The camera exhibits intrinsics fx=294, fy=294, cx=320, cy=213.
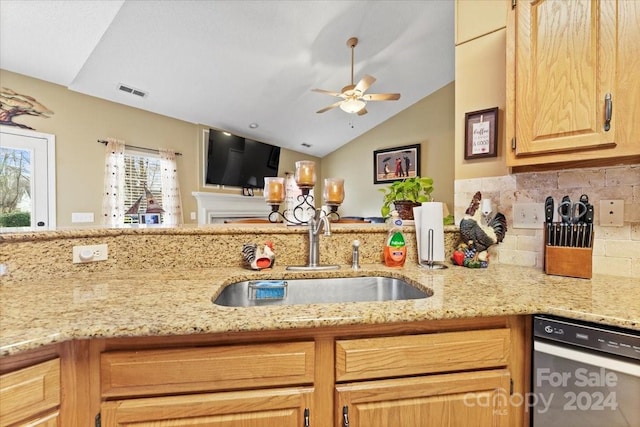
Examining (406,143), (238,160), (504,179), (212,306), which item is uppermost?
(406,143)

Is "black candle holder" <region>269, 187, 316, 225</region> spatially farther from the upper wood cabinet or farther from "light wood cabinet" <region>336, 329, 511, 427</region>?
the upper wood cabinet

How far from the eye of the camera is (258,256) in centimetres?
119

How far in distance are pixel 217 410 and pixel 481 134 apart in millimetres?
1558

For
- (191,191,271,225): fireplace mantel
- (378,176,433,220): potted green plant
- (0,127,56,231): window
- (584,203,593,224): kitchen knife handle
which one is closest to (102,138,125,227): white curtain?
(0,127,56,231): window

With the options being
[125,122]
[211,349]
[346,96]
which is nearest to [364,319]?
[211,349]

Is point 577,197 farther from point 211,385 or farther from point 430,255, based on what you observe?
point 211,385

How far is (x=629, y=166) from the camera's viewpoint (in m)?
1.12

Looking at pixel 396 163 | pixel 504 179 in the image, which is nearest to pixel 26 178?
pixel 504 179

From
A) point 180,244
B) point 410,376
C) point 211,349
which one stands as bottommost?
point 410,376

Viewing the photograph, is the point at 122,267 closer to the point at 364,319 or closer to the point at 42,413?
the point at 42,413

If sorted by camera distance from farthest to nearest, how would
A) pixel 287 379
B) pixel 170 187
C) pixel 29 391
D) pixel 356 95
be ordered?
1. pixel 170 187
2. pixel 356 95
3. pixel 287 379
4. pixel 29 391

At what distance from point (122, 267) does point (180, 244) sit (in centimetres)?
23

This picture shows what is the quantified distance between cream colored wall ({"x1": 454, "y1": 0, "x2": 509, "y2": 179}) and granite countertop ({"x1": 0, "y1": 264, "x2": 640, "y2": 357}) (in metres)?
0.64

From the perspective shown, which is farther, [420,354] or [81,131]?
[81,131]
